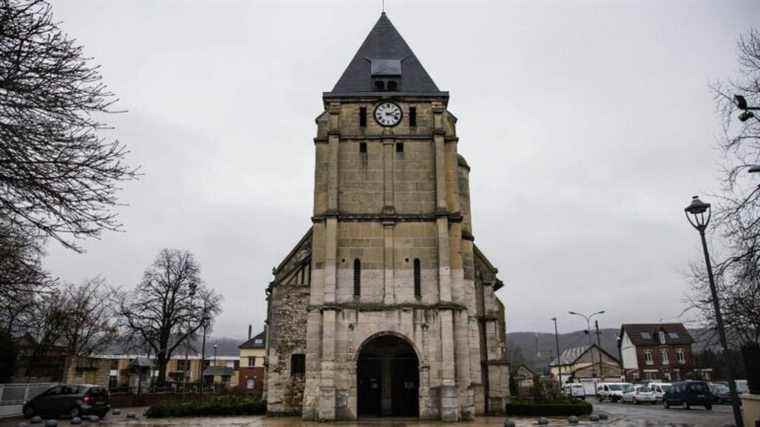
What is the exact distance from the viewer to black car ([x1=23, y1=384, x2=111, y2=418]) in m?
25.1

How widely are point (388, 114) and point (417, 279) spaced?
354 inches

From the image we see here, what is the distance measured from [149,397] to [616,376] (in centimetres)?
6449

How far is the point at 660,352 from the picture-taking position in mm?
70500

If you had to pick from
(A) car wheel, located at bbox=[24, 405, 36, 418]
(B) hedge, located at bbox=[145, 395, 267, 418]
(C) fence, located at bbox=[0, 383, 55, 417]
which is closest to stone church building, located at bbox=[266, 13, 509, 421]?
(B) hedge, located at bbox=[145, 395, 267, 418]

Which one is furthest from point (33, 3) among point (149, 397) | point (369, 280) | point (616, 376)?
point (616, 376)

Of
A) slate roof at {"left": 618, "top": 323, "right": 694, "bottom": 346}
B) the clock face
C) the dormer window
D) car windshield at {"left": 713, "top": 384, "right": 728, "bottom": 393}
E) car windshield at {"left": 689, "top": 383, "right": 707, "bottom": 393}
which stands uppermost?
the dormer window

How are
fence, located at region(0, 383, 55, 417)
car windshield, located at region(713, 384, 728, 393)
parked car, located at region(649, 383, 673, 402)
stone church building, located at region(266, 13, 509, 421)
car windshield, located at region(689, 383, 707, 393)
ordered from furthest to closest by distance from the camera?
parked car, located at region(649, 383, 673, 402) < car windshield, located at region(713, 384, 728, 393) < car windshield, located at region(689, 383, 707, 393) < fence, located at region(0, 383, 55, 417) < stone church building, located at region(266, 13, 509, 421)

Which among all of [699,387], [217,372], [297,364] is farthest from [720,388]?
[217,372]

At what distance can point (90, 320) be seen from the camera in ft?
138

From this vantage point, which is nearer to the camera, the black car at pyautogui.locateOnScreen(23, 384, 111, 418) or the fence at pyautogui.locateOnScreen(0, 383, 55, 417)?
the black car at pyautogui.locateOnScreen(23, 384, 111, 418)

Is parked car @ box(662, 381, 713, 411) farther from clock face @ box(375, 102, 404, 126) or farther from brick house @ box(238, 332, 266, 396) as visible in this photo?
brick house @ box(238, 332, 266, 396)

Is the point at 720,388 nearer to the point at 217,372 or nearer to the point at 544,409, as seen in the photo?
the point at 544,409

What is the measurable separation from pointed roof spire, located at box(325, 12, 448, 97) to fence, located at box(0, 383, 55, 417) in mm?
21455

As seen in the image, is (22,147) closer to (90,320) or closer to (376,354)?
(376,354)
